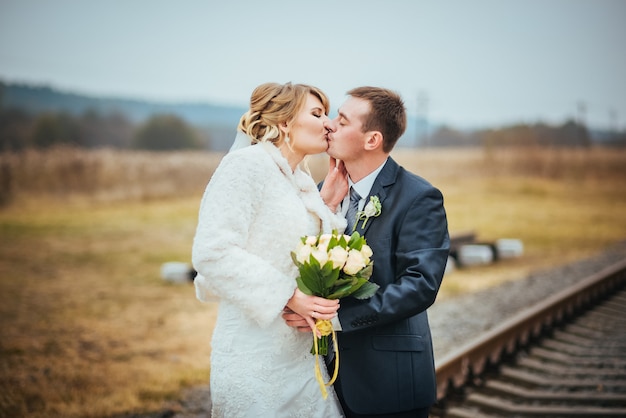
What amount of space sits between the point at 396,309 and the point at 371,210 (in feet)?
1.54

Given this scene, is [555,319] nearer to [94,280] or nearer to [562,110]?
[94,280]

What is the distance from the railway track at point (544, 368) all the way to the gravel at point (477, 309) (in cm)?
71

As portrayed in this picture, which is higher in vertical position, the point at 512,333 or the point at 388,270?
the point at 388,270

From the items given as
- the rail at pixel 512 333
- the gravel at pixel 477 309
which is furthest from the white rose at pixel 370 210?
the gravel at pixel 477 309

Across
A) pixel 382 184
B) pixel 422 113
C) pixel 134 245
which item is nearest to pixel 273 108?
pixel 382 184

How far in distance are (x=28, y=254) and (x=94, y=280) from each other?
3194mm

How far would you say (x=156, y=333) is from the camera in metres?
8.57

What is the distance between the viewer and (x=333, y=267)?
2445 mm

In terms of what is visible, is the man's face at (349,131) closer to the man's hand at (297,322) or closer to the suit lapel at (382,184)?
the suit lapel at (382,184)

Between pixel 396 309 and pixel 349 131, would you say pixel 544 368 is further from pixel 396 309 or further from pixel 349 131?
pixel 349 131

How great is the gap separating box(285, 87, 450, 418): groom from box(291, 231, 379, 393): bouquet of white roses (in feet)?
0.40

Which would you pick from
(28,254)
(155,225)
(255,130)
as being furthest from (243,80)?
(255,130)

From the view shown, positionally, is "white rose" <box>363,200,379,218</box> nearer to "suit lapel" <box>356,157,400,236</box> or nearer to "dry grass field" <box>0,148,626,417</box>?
"suit lapel" <box>356,157,400,236</box>

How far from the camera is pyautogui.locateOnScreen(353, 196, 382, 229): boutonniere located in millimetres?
2791
